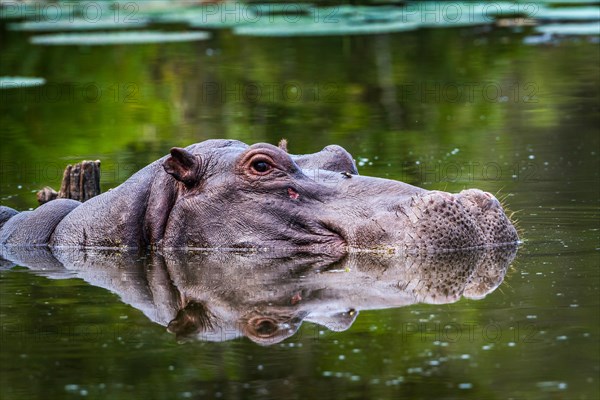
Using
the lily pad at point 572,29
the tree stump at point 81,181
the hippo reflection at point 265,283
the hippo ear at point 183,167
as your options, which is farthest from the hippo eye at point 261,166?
the lily pad at point 572,29

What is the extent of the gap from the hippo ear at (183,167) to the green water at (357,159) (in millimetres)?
1368

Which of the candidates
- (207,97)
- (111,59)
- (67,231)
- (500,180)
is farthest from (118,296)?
(111,59)

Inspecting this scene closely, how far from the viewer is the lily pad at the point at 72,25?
33.4m

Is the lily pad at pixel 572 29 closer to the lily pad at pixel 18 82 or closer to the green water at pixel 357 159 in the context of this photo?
the green water at pixel 357 159

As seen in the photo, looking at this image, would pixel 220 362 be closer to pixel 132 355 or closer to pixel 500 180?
pixel 132 355

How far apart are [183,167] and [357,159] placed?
5.18 metres

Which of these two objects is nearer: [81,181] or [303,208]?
[303,208]

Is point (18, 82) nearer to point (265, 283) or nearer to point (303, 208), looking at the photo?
A: point (303, 208)

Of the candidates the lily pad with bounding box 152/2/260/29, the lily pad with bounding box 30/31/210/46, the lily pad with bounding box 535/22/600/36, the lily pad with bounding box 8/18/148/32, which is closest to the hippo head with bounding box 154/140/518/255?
the lily pad with bounding box 535/22/600/36

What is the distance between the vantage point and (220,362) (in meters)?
8.15

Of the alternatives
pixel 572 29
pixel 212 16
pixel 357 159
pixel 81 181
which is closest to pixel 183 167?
pixel 81 181

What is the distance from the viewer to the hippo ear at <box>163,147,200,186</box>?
38.1ft

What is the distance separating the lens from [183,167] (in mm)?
11641

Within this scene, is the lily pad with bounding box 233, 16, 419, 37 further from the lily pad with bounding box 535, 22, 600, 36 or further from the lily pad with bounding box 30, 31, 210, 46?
the lily pad with bounding box 535, 22, 600, 36
